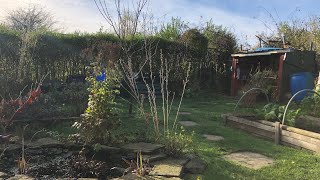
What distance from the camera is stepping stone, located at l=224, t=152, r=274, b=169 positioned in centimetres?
407

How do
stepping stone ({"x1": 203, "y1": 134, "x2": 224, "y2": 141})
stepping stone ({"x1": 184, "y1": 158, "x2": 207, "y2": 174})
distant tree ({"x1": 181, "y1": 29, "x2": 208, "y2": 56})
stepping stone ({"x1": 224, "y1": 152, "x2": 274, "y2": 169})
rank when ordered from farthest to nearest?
distant tree ({"x1": 181, "y1": 29, "x2": 208, "y2": 56}), stepping stone ({"x1": 203, "y1": 134, "x2": 224, "y2": 141}), stepping stone ({"x1": 224, "y1": 152, "x2": 274, "y2": 169}), stepping stone ({"x1": 184, "y1": 158, "x2": 207, "y2": 174})

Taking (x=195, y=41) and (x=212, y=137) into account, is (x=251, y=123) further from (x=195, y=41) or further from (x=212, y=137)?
(x=195, y=41)

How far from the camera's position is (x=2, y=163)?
362cm

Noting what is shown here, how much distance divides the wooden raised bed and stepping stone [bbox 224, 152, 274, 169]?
751mm

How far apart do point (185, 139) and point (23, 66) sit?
5768 mm

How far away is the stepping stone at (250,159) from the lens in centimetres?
407

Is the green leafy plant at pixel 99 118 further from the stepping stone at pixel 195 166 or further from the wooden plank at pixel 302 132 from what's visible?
the wooden plank at pixel 302 132

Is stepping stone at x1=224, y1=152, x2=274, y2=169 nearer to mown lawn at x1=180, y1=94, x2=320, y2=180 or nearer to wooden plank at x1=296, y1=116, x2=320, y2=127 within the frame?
mown lawn at x1=180, y1=94, x2=320, y2=180

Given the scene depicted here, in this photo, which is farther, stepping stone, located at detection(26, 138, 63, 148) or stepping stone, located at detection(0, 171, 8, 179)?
stepping stone, located at detection(26, 138, 63, 148)

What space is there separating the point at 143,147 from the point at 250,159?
4.48 feet

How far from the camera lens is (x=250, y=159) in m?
4.31

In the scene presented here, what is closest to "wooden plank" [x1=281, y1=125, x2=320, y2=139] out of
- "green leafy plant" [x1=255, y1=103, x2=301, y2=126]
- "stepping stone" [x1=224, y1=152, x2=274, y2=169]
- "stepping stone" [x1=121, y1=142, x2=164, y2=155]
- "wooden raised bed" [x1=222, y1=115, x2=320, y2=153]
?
"wooden raised bed" [x1=222, y1=115, x2=320, y2=153]

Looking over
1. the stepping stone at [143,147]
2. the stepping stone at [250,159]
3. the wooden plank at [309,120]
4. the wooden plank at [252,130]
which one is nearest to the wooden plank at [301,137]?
the wooden plank at [252,130]

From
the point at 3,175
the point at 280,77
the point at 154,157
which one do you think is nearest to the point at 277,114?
the point at 154,157
